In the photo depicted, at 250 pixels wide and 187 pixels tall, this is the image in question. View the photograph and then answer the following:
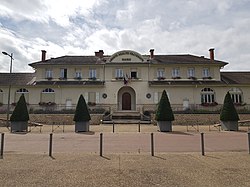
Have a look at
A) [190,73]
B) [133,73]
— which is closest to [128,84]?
[133,73]

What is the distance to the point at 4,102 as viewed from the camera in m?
30.5

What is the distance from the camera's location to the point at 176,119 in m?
24.5

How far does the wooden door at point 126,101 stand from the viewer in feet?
104

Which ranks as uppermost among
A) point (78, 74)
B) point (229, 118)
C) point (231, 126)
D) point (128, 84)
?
point (78, 74)

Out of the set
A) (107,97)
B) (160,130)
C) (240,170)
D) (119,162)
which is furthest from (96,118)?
(240,170)

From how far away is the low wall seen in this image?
24.3m

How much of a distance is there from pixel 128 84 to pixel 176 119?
9.30m

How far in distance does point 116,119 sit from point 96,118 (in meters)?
2.40

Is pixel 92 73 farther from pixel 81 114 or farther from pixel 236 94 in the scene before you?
pixel 236 94

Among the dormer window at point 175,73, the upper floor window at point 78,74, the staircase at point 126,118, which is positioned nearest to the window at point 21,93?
the upper floor window at point 78,74

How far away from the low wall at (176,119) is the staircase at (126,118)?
1.14 m

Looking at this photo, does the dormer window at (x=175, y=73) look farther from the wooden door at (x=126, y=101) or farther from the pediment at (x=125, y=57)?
the wooden door at (x=126, y=101)

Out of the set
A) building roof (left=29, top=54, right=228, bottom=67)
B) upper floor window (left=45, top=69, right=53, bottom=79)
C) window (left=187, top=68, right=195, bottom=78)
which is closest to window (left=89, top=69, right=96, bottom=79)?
building roof (left=29, top=54, right=228, bottom=67)

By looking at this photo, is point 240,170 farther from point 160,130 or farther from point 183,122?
point 183,122
